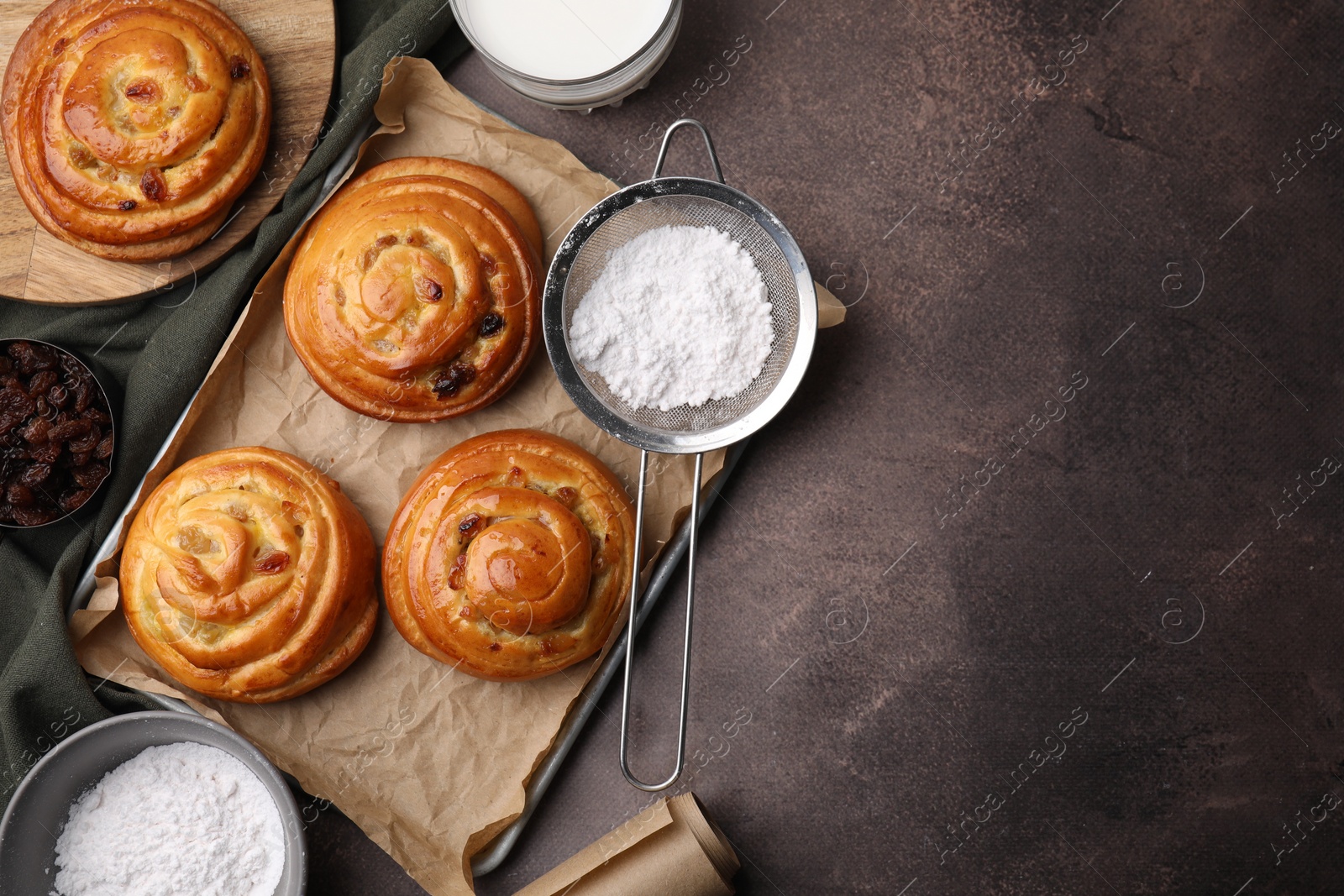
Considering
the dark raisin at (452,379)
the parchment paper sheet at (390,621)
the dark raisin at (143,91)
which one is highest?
the dark raisin at (143,91)

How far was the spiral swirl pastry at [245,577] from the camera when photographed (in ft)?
9.57

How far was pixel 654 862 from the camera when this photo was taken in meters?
2.98

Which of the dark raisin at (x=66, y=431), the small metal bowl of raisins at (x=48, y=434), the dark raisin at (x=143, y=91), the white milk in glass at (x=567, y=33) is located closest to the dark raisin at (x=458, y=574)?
the small metal bowl of raisins at (x=48, y=434)

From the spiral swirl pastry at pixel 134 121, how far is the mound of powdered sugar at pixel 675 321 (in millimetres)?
1645

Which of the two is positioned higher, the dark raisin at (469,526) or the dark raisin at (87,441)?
the dark raisin at (469,526)

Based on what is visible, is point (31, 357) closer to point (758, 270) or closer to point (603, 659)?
point (603, 659)

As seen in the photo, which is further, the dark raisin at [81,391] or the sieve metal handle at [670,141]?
the dark raisin at [81,391]

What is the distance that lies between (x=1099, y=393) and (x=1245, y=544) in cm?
91

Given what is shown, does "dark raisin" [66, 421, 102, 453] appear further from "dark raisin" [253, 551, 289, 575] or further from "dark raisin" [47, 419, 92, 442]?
"dark raisin" [253, 551, 289, 575]

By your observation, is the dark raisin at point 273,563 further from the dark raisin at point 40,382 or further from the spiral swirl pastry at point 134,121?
the spiral swirl pastry at point 134,121

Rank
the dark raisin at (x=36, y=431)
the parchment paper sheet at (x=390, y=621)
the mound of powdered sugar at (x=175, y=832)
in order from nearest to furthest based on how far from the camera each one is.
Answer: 1. the mound of powdered sugar at (x=175, y=832)
2. the dark raisin at (x=36, y=431)
3. the parchment paper sheet at (x=390, y=621)

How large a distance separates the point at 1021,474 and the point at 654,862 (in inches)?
88.3

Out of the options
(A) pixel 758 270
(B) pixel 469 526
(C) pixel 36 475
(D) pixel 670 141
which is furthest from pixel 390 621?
(D) pixel 670 141

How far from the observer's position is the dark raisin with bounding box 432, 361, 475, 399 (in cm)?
302
